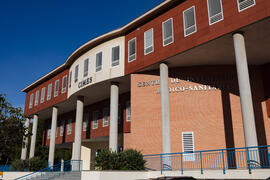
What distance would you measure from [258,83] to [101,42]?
15110 mm

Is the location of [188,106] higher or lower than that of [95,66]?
lower

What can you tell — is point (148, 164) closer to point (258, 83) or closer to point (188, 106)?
point (188, 106)

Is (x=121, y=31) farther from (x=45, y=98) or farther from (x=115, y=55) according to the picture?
(x=45, y=98)

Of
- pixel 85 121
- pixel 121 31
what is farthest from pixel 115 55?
pixel 85 121

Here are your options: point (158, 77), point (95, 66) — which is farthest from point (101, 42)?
point (158, 77)

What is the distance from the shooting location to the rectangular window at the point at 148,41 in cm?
2356

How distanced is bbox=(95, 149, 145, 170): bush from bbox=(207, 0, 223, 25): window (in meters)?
10.6

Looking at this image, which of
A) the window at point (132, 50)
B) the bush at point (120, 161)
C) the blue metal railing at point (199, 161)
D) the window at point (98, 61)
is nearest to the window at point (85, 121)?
the window at point (98, 61)

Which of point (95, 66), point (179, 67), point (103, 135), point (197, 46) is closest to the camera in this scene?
point (197, 46)

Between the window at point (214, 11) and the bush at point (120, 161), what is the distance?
1065 cm

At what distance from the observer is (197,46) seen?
19750 millimetres

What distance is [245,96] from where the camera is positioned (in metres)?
16.3

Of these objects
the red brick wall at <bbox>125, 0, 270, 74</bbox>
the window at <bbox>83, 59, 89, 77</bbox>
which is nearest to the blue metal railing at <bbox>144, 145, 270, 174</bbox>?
the red brick wall at <bbox>125, 0, 270, 74</bbox>

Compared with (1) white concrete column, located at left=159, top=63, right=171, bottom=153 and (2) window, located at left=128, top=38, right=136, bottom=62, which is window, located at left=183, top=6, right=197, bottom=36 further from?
(2) window, located at left=128, top=38, right=136, bottom=62
